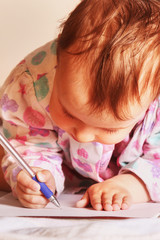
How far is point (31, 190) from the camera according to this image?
69 centimetres

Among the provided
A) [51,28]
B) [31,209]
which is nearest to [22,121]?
[31,209]

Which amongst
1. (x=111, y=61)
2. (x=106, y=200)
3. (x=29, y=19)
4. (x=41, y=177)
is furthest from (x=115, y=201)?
(x=29, y=19)

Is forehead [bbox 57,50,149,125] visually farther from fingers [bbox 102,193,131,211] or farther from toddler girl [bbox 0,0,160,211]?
fingers [bbox 102,193,131,211]

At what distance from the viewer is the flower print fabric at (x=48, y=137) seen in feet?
2.53

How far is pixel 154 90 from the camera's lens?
59 centimetres

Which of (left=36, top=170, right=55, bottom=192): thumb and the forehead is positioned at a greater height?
the forehead

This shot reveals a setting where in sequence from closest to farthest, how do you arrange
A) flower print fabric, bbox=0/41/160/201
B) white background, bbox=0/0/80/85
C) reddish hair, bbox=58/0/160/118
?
reddish hair, bbox=58/0/160/118
flower print fabric, bbox=0/41/160/201
white background, bbox=0/0/80/85

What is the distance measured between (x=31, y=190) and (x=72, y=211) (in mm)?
82

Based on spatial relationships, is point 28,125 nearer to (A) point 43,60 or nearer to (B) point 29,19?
(A) point 43,60

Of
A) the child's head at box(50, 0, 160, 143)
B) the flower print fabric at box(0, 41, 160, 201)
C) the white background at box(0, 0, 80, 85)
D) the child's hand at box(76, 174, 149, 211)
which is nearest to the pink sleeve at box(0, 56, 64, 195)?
the flower print fabric at box(0, 41, 160, 201)

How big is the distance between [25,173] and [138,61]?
0.26 m

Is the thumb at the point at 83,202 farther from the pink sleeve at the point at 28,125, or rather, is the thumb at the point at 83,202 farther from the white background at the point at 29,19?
the white background at the point at 29,19

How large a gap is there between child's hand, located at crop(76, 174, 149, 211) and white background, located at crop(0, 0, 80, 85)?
544 mm

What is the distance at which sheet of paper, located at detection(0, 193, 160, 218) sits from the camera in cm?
61
